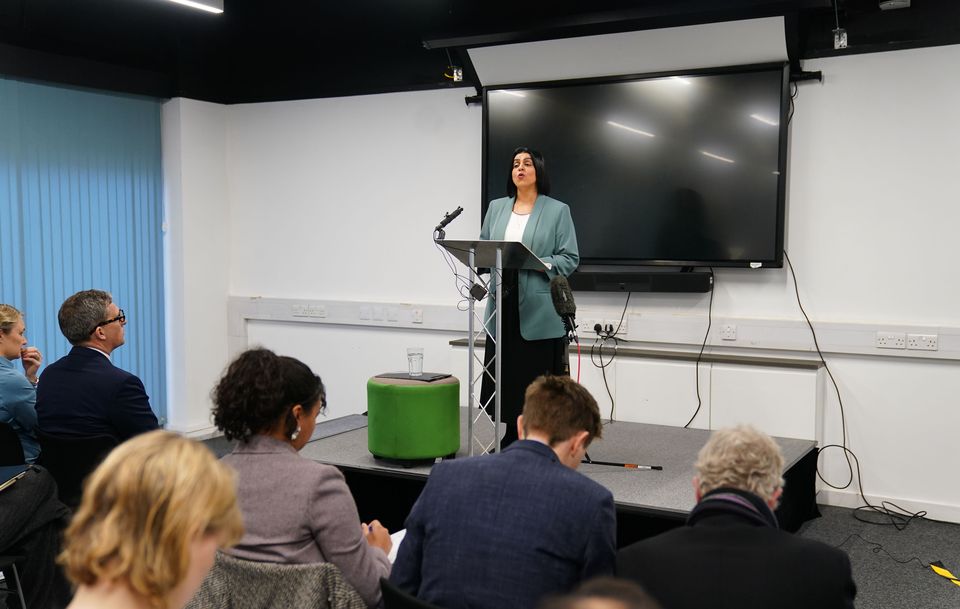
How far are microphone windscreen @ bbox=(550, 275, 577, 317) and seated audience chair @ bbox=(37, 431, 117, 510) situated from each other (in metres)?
1.67

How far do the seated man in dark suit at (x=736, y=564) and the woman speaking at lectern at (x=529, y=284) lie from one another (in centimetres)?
198

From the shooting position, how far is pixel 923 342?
4504 millimetres

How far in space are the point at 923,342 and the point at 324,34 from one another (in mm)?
4366

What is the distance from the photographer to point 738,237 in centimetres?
488

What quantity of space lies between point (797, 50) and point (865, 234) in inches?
41.1

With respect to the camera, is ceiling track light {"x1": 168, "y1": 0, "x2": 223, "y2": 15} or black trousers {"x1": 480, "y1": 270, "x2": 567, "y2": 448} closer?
black trousers {"x1": 480, "y1": 270, "x2": 567, "y2": 448}

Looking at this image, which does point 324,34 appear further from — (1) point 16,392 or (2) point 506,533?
(2) point 506,533

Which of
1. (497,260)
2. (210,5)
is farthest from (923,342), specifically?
(210,5)

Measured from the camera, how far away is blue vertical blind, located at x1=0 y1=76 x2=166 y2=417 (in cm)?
538

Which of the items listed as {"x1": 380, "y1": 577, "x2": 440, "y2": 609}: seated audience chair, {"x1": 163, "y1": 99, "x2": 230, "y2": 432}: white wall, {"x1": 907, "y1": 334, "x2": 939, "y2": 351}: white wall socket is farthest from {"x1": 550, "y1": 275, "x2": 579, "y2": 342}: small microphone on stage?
{"x1": 163, "y1": 99, "x2": 230, "y2": 432}: white wall

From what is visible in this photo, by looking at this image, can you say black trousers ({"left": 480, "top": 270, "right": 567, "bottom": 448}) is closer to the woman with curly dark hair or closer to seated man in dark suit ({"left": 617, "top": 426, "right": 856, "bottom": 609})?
the woman with curly dark hair

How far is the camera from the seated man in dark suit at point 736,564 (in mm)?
1634

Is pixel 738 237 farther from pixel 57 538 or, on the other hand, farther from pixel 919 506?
pixel 57 538

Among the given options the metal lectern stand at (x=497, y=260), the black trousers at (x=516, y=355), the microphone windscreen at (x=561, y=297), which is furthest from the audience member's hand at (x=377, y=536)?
the black trousers at (x=516, y=355)
